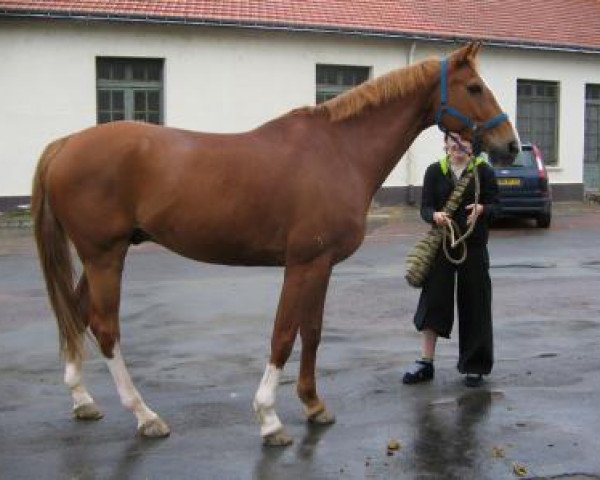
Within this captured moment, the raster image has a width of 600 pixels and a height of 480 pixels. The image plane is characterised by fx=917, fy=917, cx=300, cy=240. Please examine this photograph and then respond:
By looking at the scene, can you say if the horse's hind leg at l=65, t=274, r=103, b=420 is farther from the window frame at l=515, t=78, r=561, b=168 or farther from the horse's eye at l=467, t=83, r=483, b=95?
the window frame at l=515, t=78, r=561, b=168

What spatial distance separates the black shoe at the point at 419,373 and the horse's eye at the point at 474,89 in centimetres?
212

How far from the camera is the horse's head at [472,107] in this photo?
571 centimetres

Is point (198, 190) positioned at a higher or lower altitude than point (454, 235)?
higher

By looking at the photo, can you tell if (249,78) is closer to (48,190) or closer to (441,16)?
(441,16)

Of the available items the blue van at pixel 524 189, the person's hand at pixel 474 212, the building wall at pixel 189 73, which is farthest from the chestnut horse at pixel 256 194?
Answer: the building wall at pixel 189 73

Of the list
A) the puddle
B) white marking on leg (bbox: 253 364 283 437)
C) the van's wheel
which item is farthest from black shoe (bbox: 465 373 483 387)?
the van's wheel

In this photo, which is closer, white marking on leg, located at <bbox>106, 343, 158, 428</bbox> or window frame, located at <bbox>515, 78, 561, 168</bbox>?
white marking on leg, located at <bbox>106, 343, 158, 428</bbox>

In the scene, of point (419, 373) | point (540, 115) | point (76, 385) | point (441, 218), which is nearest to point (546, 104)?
point (540, 115)

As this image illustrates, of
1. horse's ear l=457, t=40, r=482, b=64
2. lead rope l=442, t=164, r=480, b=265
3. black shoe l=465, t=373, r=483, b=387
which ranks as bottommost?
black shoe l=465, t=373, r=483, b=387

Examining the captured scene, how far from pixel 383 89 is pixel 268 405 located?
2.08 metres

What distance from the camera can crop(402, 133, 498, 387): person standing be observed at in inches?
261

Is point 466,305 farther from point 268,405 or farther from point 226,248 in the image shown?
point 226,248

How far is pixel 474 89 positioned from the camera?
226 inches

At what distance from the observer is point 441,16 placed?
2609 centimetres
